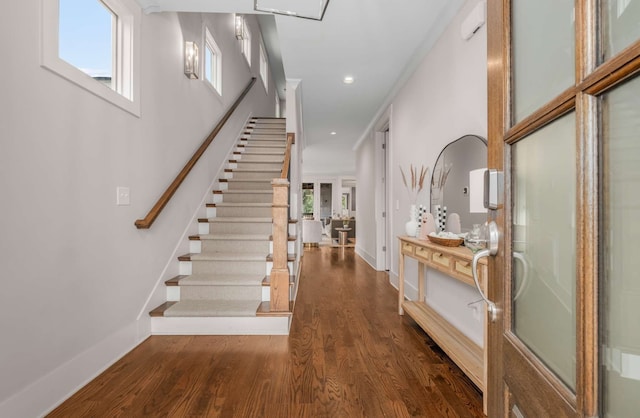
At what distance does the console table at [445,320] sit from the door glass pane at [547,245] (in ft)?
2.75

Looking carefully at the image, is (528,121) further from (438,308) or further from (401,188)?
(401,188)

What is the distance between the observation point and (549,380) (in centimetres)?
55

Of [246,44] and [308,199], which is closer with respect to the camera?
[246,44]

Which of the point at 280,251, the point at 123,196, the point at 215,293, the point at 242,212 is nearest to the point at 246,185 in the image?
the point at 242,212

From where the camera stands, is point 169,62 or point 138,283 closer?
point 138,283

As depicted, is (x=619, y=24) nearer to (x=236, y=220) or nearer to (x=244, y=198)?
(x=236, y=220)

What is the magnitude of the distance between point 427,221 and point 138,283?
2371 mm

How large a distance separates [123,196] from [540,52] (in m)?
2.41

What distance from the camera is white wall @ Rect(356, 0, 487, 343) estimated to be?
7.24 feet

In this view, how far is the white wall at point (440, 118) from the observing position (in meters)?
2.21

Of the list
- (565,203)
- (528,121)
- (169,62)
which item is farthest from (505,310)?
(169,62)

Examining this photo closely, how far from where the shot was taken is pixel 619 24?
0.41 meters

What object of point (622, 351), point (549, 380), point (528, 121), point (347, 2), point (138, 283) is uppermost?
point (347, 2)

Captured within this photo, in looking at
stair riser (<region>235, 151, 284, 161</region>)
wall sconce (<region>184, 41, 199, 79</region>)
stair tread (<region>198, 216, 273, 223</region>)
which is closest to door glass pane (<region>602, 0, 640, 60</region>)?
stair tread (<region>198, 216, 273, 223</region>)
